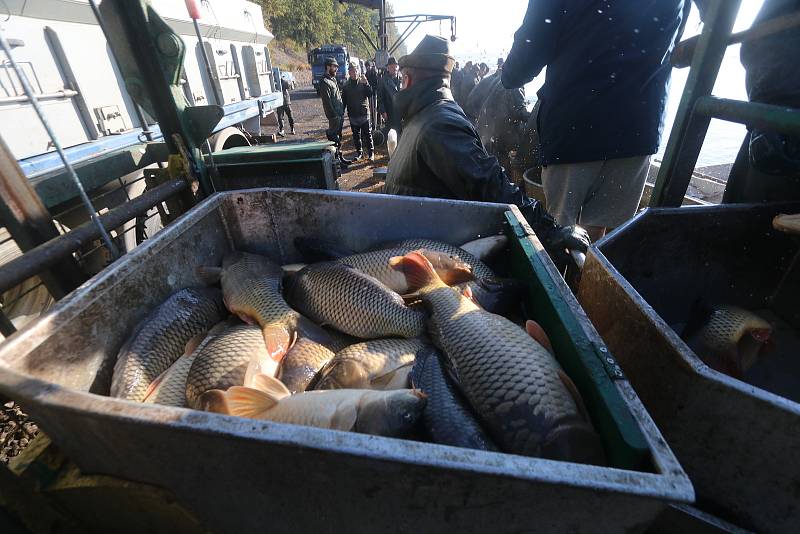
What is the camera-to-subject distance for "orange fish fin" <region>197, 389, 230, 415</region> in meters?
1.22

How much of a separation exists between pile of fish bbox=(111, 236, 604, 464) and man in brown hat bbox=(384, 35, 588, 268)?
453 millimetres

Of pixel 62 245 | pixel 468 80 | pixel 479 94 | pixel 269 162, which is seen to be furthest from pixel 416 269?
pixel 468 80

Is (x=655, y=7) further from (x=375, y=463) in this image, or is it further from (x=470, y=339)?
(x=375, y=463)

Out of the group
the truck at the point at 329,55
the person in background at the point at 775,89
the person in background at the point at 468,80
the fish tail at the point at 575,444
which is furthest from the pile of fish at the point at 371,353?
the truck at the point at 329,55

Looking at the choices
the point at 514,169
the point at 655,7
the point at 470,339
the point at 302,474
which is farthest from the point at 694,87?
the point at 514,169

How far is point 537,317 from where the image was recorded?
1.67 metres

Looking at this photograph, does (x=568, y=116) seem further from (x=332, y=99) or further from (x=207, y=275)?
(x=332, y=99)

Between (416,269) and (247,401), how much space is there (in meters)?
0.98

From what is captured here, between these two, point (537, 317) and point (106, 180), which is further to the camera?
point (106, 180)

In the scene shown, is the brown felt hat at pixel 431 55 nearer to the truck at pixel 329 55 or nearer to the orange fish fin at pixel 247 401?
the orange fish fin at pixel 247 401

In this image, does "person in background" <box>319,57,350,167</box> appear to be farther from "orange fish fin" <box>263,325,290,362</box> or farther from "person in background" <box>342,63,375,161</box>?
"orange fish fin" <box>263,325,290,362</box>

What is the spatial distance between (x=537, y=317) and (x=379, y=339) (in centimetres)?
69

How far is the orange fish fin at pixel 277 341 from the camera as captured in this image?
5.21 ft

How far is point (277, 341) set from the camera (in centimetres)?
163
